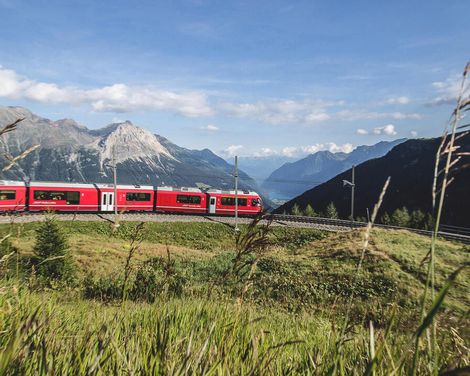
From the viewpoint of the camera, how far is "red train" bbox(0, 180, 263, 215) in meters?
33.9

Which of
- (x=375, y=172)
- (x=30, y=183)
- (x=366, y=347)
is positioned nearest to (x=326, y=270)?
(x=366, y=347)

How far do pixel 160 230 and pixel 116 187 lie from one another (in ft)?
22.4

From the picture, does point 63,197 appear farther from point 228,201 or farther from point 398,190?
point 398,190

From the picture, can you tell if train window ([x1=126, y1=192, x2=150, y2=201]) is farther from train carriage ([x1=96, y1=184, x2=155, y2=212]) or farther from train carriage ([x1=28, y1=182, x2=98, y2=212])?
train carriage ([x1=28, y1=182, x2=98, y2=212])

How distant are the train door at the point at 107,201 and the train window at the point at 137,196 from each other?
1743 mm

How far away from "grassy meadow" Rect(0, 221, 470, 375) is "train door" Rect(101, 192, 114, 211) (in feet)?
13.3

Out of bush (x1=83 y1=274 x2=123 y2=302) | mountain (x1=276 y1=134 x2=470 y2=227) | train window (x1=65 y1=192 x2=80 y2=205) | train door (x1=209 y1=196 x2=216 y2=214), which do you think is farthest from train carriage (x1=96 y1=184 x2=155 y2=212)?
mountain (x1=276 y1=134 x2=470 y2=227)

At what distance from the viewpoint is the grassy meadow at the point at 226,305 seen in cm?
152

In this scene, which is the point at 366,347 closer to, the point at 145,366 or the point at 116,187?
the point at 145,366

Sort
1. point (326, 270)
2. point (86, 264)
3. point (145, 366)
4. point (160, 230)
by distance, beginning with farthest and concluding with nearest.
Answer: point (160, 230) < point (86, 264) < point (326, 270) < point (145, 366)

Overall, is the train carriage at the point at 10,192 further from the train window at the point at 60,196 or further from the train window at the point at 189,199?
the train window at the point at 189,199

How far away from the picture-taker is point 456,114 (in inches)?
45.4

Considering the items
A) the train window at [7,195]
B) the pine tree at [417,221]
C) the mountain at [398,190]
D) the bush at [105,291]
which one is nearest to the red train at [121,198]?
the train window at [7,195]

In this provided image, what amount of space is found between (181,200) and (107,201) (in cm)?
865
